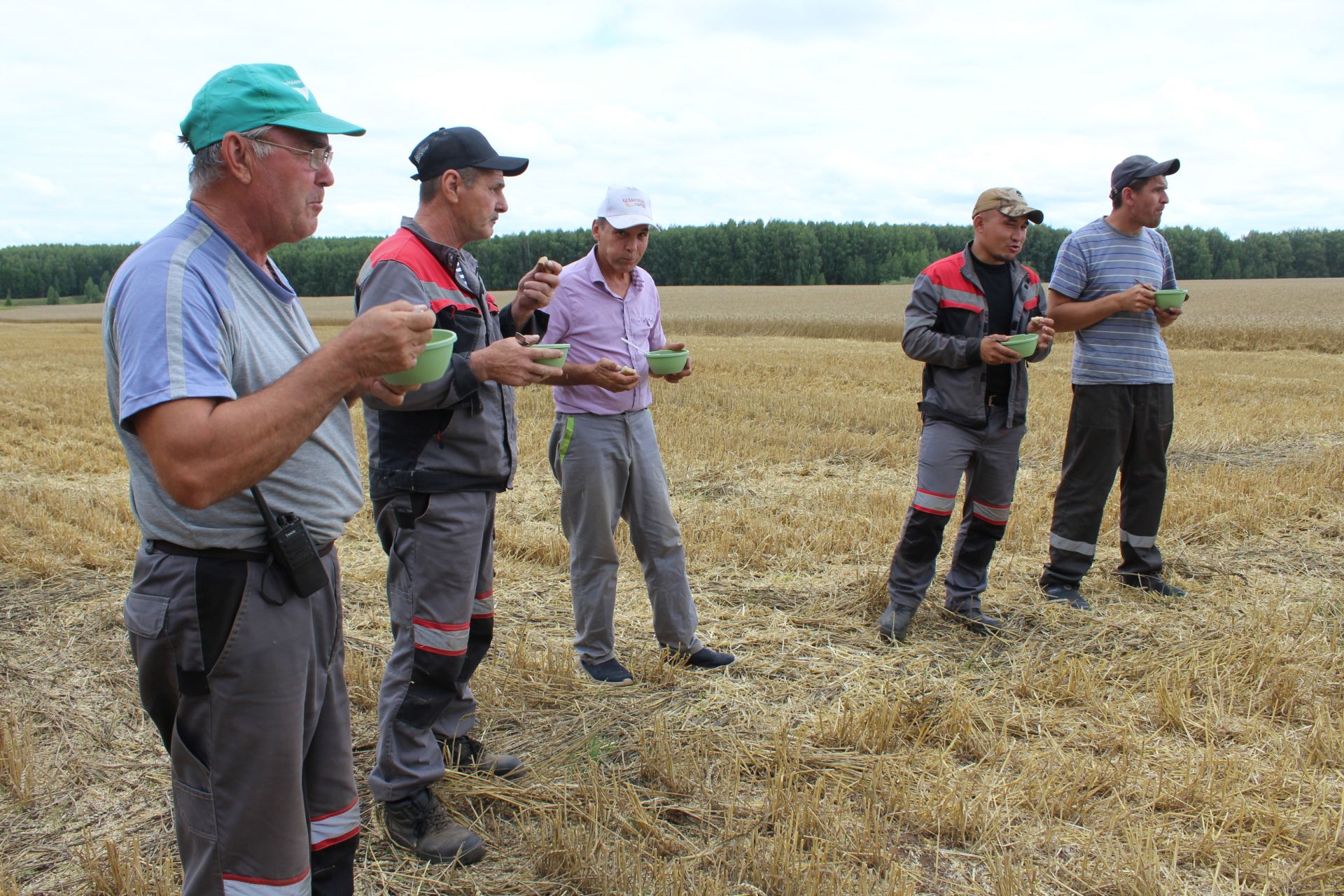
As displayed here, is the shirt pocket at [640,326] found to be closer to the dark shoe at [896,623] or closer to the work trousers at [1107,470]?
the dark shoe at [896,623]

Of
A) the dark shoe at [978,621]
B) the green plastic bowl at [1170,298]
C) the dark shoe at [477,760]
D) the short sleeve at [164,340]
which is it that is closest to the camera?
the short sleeve at [164,340]

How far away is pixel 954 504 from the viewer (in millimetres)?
4797

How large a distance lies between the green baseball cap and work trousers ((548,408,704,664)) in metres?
2.39

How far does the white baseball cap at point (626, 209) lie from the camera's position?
14.0 ft

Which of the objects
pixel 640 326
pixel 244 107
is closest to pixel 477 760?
pixel 640 326

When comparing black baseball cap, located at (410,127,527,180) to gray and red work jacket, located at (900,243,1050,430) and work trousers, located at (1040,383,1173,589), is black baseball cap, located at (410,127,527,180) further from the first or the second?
work trousers, located at (1040,383,1173,589)

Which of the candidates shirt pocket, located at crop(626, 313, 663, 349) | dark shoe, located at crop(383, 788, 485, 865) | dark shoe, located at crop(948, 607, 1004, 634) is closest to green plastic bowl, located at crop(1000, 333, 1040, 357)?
dark shoe, located at crop(948, 607, 1004, 634)

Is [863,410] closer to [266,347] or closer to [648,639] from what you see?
[648,639]

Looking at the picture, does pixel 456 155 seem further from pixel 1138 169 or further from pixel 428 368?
pixel 1138 169

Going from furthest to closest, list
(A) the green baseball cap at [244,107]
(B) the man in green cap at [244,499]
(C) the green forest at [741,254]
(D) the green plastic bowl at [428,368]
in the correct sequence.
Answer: (C) the green forest at [741,254], (D) the green plastic bowl at [428,368], (A) the green baseball cap at [244,107], (B) the man in green cap at [244,499]

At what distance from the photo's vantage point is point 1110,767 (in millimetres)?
3418

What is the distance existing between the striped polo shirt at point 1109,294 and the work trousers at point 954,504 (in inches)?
33.2

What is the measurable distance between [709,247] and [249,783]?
71138 mm

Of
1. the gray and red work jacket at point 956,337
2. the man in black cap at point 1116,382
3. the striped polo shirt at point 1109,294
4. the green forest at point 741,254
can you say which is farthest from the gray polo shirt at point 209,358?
the green forest at point 741,254
